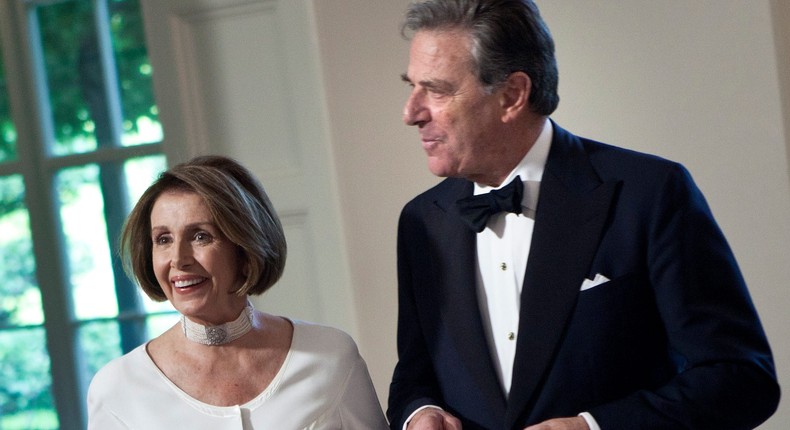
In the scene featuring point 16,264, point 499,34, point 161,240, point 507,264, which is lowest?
point 16,264

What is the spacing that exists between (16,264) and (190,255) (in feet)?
8.91

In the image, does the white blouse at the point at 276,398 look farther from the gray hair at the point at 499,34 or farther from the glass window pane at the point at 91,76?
the glass window pane at the point at 91,76

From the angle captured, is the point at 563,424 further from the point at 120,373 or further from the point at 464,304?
the point at 120,373

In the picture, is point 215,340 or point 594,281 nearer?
point 594,281

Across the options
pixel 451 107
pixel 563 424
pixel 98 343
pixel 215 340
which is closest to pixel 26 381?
pixel 98 343

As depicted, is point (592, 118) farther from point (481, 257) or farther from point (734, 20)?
point (481, 257)

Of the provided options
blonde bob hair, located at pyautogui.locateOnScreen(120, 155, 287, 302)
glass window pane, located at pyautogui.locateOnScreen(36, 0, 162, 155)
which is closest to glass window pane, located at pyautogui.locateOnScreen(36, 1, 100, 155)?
glass window pane, located at pyautogui.locateOnScreen(36, 0, 162, 155)

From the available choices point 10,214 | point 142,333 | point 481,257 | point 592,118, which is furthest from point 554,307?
point 10,214

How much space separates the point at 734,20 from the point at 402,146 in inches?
42.4

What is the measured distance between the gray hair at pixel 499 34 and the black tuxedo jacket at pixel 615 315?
0.15 m

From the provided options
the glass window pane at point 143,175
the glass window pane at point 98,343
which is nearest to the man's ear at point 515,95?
the glass window pane at point 143,175

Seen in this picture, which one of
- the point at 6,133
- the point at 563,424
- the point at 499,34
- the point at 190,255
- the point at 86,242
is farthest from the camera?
the point at 6,133

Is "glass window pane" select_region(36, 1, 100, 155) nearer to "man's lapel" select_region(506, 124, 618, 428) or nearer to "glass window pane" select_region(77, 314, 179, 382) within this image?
"glass window pane" select_region(77, 314, 179, 382)

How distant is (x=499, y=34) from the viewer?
5.95 ft
